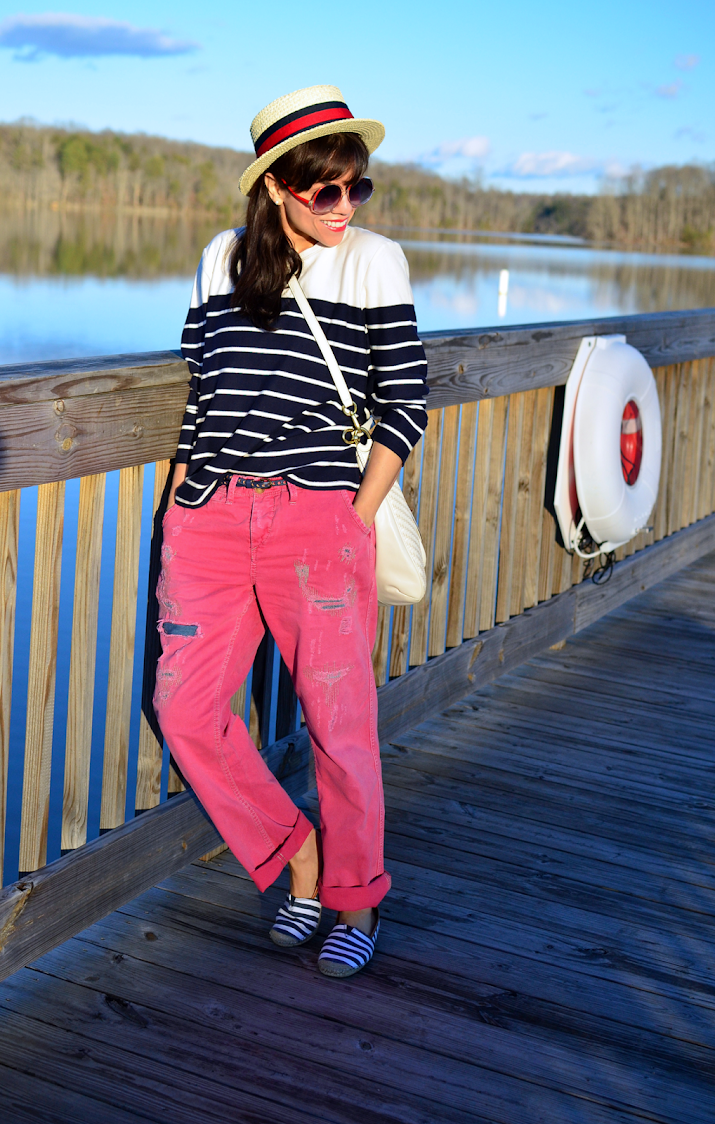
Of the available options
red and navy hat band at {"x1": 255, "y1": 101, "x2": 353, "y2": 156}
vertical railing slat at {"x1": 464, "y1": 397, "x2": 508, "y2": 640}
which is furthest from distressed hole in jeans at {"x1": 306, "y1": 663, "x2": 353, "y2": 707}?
vertical railing slat at {"x1": 464, "y1": 397, "x2": 508, "y2": 640}

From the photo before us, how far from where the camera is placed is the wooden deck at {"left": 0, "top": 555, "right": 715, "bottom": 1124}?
154cm

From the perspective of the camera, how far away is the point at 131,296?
21.5 metres

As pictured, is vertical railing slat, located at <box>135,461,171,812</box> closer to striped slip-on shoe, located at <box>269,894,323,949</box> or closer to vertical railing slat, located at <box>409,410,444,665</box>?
striped slip-on shoe, located at <box>269,894,323,949</box>

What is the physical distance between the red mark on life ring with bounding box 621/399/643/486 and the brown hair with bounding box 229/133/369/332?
1752mm

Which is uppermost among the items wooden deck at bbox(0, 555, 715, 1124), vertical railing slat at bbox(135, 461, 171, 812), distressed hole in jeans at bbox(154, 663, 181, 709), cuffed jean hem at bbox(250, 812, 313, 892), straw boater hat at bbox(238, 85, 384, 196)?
straw boater hat at bbox(238, 85, 384, 196)

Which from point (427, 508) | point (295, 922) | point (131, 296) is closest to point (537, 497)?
point (427, 508)

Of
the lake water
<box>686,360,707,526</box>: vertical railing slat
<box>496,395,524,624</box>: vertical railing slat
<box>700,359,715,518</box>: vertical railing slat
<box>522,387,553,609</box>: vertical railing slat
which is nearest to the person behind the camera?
<box>496,395,524,624</box>: vertical railing slat

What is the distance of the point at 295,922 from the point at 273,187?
1.19 meters

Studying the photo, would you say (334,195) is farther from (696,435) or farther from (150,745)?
(696,435)

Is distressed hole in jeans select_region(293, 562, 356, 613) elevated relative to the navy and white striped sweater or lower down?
lower down

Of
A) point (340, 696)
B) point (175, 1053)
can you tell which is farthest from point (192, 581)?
point (175, 1053)

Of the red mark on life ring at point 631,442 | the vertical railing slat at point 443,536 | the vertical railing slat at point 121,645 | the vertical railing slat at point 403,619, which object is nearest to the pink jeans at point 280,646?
the vertical railing slat at point 121,645

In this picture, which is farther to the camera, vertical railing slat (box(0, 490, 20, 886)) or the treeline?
the treeline

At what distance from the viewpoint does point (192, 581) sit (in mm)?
1754
